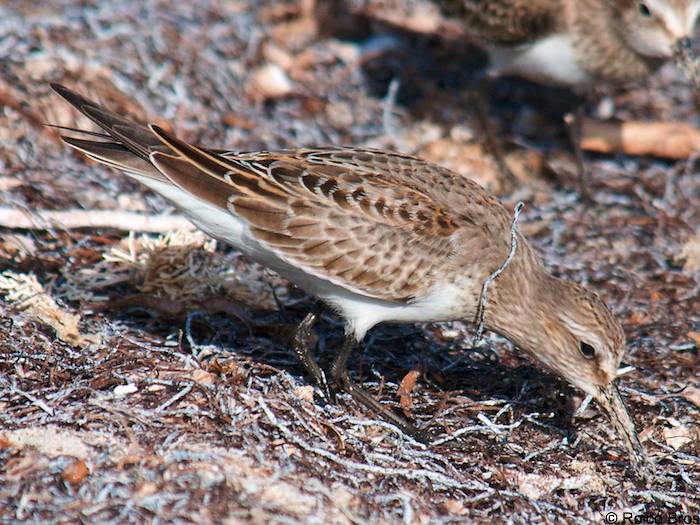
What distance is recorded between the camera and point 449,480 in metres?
4.77

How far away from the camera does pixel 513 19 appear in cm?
Result: 770

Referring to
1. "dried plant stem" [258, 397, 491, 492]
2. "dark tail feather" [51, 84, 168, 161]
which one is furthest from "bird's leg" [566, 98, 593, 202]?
"dark tail feather" [51, 84, 168, 161]

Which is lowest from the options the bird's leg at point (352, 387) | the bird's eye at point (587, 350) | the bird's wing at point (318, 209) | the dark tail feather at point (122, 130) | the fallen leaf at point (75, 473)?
the bird's leg at point (352, 387)

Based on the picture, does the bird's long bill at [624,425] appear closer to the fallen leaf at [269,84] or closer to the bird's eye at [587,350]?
the bird's eye at [587,350]

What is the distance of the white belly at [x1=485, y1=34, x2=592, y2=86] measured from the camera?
25.5ft

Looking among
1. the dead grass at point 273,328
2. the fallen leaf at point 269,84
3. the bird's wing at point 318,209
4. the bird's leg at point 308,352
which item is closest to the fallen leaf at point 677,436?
the dead grass at point 273,328

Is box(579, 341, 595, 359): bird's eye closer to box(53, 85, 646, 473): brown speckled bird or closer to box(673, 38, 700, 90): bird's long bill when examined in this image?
box(53, 85, 646, 473): brown speckled bird

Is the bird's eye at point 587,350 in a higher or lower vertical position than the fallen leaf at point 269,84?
higher

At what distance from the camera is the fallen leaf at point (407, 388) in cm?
537

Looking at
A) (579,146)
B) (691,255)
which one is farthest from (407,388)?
(579,146)

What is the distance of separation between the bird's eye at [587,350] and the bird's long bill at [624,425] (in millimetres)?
176

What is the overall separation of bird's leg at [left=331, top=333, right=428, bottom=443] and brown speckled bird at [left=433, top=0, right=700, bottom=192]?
3.32m

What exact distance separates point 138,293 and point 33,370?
0.94 metres

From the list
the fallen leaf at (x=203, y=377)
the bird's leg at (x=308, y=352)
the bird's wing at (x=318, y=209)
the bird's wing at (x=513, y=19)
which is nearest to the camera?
the bird's wing at (x=318, y=209)
